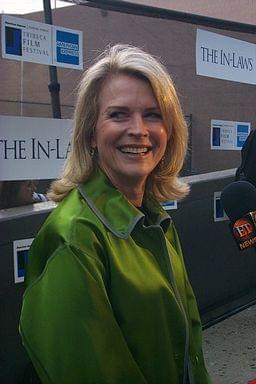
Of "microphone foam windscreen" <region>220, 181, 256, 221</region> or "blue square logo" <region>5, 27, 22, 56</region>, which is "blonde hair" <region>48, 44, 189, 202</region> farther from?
"microphone foam windscreen" <region>220, 181, 256, 221</region>

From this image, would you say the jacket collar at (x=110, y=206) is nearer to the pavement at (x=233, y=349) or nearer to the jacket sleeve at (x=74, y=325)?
the jacket sleeve at (x=74, y=325)

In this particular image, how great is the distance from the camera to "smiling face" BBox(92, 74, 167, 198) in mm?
1739

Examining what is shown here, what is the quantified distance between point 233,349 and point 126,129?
3.05 m

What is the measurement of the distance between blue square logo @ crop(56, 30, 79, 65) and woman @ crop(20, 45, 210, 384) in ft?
4.73

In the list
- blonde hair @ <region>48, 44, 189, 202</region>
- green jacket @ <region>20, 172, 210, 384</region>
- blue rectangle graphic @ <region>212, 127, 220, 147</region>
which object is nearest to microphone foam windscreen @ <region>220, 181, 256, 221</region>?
blue rectangle graphic @ <region>212, 127, 220, 147</region>

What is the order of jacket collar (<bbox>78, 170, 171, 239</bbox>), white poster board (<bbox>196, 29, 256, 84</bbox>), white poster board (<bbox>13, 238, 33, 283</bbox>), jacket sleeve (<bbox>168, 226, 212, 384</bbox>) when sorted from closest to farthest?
jacket collar (<bbox>78, 170, 171, 239</bbox>) < jacket sleeve (<bbox>168, 226, 212, 384</bbox>) < white poster board (<bbox>13, 238, 33, 283</bbox>) < white poster board (<bbox>196, 29, 256, 84</bbox>)

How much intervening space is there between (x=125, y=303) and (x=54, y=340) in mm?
220

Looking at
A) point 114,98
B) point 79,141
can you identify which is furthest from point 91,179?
point 114,98

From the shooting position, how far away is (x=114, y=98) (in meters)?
1.74

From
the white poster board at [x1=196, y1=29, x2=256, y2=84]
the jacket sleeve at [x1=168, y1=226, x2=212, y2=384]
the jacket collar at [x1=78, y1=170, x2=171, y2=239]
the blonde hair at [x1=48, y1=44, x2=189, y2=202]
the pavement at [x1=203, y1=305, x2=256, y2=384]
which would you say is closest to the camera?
the jacket collar at [x1=78, y1=170, x2=171, y2=239]

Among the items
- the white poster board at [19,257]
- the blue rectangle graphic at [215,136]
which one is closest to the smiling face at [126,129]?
the white poster board at [19,257]

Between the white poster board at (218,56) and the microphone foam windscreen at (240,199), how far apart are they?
131 cm

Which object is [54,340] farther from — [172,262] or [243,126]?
[243,126]

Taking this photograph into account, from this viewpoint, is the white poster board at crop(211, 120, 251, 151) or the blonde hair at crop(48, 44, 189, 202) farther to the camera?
the white poster board at crop(211, 120, 251, 151)
